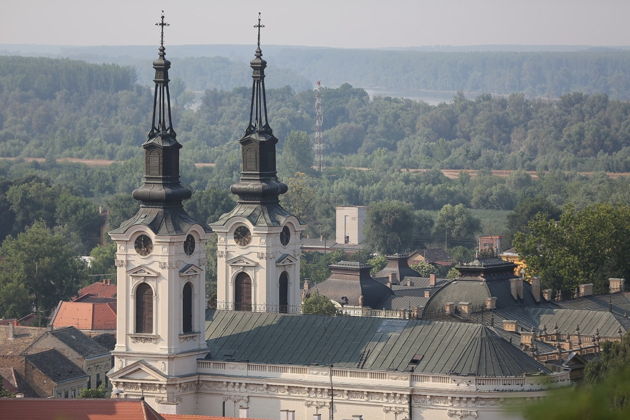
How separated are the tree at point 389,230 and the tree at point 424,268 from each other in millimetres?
20424

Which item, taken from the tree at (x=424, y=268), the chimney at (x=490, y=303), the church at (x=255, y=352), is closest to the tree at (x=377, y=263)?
the tree at (x=424, y=268)

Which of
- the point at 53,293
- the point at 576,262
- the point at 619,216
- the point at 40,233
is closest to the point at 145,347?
the point at 576,262

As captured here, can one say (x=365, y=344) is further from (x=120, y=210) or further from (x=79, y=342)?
(x=120, y=210)

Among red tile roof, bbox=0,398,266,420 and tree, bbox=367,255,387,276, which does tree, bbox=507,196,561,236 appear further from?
red tile roof, bbox=0,398,266,420

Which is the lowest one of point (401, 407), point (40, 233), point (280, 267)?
point (401, 407)

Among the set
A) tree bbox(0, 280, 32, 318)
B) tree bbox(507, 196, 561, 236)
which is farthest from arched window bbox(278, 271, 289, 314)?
tree bbox(507, 196, 561, 236)

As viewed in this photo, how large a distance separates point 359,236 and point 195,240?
114 metres

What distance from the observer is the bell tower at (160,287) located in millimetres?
61312

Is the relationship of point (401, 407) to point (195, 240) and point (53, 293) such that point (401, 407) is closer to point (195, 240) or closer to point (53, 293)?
point (195, 240)

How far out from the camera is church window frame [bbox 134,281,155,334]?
61719 mm

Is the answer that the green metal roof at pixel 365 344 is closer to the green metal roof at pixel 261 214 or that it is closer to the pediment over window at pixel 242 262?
the pediment over window at pixel 242 262

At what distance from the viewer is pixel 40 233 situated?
131 meters

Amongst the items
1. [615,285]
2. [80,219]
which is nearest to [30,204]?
[80,219]

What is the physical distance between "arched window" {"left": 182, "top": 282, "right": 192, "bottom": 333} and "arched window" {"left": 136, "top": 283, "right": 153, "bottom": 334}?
95 centimetres
